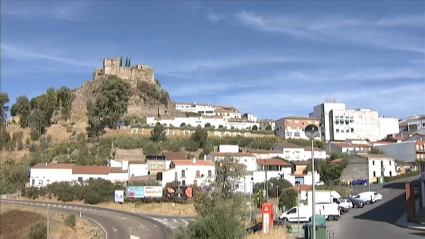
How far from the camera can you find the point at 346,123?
98.1m

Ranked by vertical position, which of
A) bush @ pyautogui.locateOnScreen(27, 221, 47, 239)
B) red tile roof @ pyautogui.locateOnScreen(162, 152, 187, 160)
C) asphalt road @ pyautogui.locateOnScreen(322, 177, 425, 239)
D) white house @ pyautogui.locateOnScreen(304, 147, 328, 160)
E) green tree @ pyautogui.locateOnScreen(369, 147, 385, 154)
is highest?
green tree @ pyautogui.locateOnScreen(369, 147, 385, 154)

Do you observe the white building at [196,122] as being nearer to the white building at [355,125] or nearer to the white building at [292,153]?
the white building at [355,125]

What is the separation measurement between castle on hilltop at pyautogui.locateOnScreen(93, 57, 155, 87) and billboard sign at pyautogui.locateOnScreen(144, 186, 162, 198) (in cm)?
7158

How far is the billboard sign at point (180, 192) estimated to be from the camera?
179 ft

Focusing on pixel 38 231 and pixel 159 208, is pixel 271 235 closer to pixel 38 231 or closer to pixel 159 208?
pixel 38 231

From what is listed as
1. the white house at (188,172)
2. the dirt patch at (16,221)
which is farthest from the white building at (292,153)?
the dirt patch at (16,221)

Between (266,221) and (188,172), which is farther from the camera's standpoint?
(188,172)

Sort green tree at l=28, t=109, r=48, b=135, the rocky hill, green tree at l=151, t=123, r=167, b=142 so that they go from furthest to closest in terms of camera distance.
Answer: the rocky hill, green tree at l=28, t=109, r=48, b=135, green tree at l=151, t=123, r=167, b=142

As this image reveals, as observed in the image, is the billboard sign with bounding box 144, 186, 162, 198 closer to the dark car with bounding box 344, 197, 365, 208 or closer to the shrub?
the shrub

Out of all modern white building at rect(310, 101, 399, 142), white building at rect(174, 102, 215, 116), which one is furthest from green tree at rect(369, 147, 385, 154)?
white building at rect(174, 102, 215, 116)

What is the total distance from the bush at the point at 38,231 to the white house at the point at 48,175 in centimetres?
2420

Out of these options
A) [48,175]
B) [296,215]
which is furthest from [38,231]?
[48,175]

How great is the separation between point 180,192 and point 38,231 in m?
20.0

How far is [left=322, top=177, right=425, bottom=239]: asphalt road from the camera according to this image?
85.1 ft
